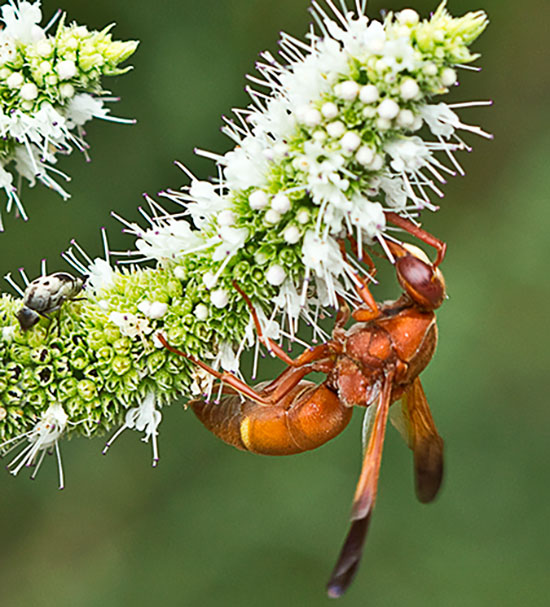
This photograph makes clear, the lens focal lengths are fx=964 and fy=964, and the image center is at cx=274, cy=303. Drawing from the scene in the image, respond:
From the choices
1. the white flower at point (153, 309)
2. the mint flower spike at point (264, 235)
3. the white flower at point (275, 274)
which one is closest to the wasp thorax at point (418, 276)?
the mint flower spike at point (264, 235)

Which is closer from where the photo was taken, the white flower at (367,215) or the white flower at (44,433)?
the white flower at (367,215)

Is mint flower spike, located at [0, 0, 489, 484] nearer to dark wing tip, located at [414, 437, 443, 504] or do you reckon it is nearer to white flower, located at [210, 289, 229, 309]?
white flower, located at [210, 289, 229, 309]

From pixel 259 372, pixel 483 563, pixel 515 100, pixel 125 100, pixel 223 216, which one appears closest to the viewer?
pixel 223 216

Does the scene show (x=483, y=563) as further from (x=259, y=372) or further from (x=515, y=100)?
(x=515, y=100)

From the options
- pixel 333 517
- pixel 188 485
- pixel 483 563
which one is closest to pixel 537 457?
pixel 483 563

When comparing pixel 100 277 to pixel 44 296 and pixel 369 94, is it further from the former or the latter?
pixel 369 94

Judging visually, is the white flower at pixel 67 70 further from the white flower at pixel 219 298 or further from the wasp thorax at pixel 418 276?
the wasp thorax at pixel 418 276

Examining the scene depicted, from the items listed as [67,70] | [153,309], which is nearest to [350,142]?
[153,309]
